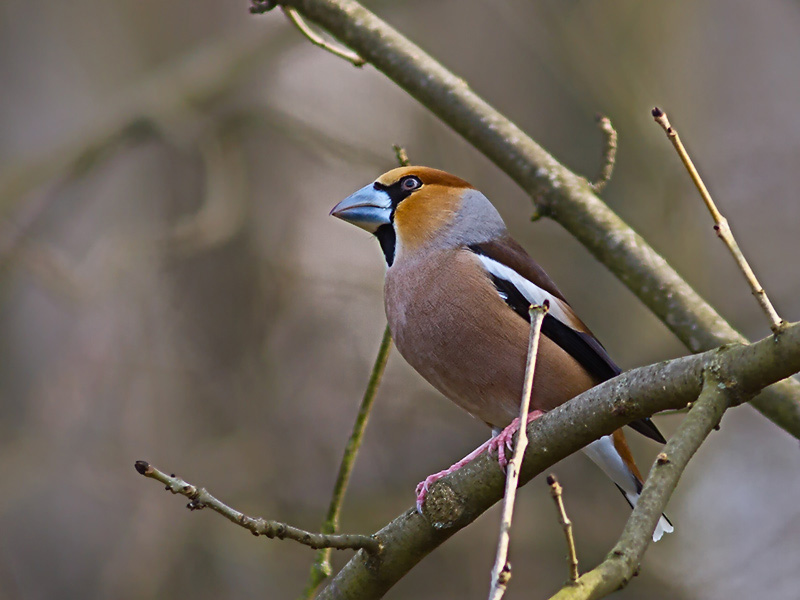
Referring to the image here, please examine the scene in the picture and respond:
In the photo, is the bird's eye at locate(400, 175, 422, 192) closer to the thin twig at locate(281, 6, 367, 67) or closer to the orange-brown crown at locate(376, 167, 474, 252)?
the orange-brown crown at locate(376, 167, 474, 252)

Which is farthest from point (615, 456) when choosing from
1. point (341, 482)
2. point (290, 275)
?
point (290, 275)

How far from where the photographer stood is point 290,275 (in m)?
7.06

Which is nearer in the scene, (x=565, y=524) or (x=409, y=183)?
(x=565, y=524)

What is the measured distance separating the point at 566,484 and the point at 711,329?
346cm

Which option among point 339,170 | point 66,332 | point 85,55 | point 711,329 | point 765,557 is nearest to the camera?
point 711,329

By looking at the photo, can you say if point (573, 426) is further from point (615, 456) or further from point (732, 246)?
point (615, 456)

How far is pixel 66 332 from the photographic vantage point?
713cm

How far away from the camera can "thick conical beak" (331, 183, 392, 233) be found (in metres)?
3.86

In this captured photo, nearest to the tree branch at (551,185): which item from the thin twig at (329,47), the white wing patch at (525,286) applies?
the thin twig at (329,47)

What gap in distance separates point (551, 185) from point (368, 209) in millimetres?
850

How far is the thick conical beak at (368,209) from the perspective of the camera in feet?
12.7

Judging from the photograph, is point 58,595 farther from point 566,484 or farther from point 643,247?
point 643,247

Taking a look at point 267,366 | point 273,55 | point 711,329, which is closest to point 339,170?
point 273,55

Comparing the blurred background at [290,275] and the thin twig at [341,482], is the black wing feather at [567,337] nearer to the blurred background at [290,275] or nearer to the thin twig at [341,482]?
the thin twig at [341,482]
